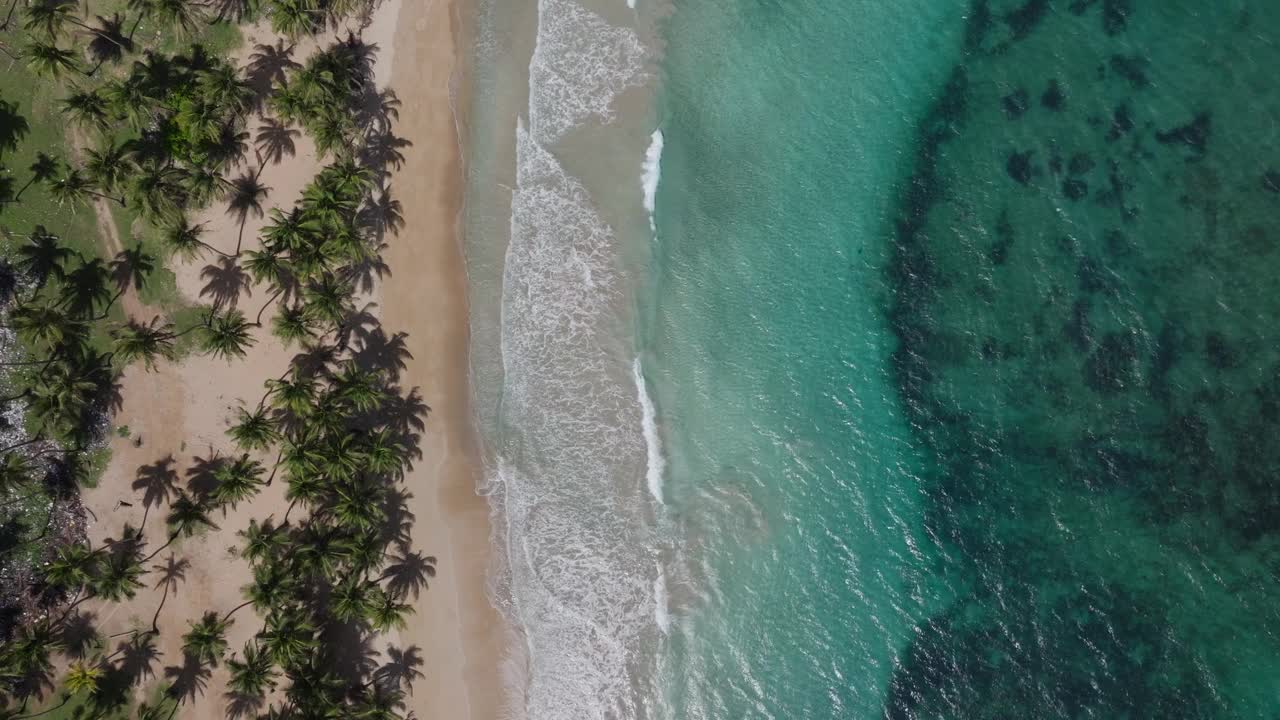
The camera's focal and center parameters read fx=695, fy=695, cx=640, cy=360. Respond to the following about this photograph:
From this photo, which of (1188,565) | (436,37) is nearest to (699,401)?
(436,37)

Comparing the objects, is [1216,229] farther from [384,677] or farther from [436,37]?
[384,677]

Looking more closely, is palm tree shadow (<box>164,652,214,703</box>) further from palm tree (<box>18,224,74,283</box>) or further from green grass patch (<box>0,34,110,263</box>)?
green grass patch (<box>0,34,110,263</box>)

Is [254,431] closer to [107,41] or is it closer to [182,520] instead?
[182,520]

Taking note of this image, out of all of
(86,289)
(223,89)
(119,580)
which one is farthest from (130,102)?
(119,580)

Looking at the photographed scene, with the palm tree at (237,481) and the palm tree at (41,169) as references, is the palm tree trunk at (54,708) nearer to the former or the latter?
the palm tree at (237,481)

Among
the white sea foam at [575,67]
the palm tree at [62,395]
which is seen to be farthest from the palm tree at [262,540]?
the white sea foam at [575,67]
